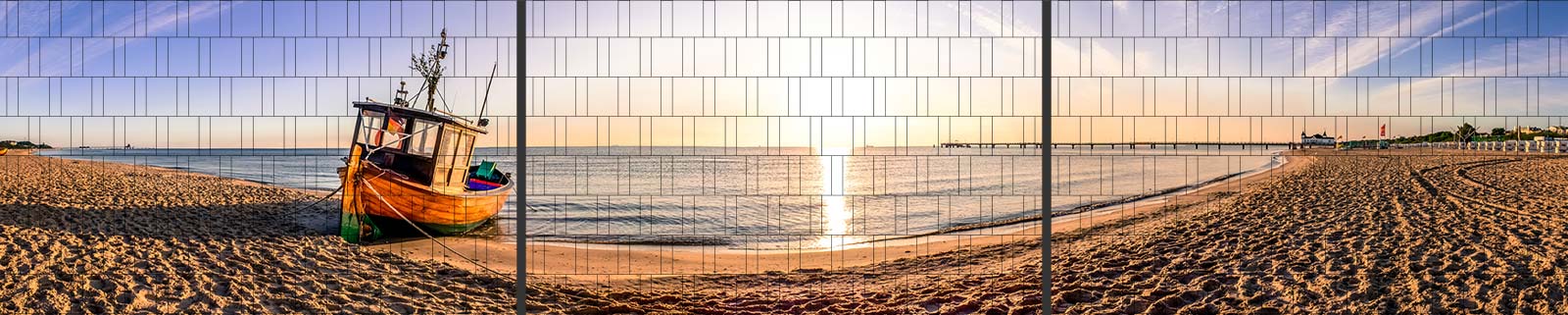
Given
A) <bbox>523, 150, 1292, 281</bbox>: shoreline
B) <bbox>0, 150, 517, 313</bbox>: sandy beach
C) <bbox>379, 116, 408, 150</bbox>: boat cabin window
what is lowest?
<bbox>523, 150, 1292, 281</bbox>: shoreline

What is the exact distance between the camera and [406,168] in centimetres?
961

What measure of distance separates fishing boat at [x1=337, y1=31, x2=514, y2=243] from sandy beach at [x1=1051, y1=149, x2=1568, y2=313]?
7963mm

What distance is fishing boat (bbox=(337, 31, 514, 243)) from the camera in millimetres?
8930

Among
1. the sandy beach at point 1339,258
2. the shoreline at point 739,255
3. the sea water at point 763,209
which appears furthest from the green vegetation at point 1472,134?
the sea water at point 763,209

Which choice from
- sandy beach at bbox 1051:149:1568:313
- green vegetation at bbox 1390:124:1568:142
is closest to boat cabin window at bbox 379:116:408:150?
sandy beach at bbox 1051:149:1568:313

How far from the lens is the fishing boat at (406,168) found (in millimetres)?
8930

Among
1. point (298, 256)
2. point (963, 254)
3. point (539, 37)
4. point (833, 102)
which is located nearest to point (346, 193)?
point (298, 256)

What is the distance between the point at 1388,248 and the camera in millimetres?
6422

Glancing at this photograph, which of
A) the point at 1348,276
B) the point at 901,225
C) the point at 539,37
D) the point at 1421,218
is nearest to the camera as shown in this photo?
the point at 539,37

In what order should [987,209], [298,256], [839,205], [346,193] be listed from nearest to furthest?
1. [298,256]
2. [346,193]
3. [987,209]
4. [839,205]

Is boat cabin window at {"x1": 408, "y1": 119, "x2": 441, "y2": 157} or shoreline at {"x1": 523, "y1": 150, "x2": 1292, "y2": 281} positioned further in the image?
boat cabin window at {"x1": 408, "y1": 119, "x2": 441, "y2": 157}

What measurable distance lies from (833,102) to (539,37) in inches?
96.3

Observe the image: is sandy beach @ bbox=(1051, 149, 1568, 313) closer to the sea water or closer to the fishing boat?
the sea water

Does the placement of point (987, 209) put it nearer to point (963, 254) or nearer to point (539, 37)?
point (963, 254)
